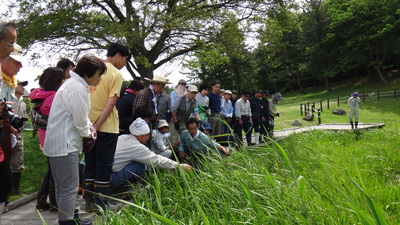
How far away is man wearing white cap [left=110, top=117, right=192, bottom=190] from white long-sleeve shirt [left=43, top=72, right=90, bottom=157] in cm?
117

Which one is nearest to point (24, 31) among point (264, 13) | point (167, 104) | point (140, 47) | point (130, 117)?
point (140, 47)

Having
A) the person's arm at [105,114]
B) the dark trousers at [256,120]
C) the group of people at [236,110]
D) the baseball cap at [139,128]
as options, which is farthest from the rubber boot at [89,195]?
the dark trousers at [256,120]

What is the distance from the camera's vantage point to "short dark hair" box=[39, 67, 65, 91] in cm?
344

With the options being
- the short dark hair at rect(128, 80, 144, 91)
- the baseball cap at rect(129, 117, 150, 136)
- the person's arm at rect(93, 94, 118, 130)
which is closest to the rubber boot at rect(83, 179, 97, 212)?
the person's arm at rect(93, 94, 118, 130)

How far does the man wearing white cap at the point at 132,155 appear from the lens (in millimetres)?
3924

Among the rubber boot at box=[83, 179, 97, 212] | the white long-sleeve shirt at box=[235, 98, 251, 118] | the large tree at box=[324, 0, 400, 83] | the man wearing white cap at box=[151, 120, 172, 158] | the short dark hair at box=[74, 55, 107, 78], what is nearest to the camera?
the short dark hair at box=[74, 55, 107, 78]

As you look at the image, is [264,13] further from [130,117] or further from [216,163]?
[216,163]

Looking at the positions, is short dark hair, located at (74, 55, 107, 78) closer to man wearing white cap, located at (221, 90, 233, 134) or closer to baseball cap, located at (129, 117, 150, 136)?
baseball cap, located at (129, 117, 150, 136)

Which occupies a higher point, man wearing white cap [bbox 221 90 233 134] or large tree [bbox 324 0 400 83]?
large tree [bbox 324 0 400 83]

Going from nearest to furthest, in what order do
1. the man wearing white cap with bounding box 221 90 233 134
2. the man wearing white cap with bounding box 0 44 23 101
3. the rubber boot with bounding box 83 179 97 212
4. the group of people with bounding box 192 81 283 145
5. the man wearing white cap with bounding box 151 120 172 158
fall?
the man wearing white cap with bounding box 0 44 23 101, the rubber boot with bounding box 83 179 97 212, the man wearing white cap with bounding box 151 120 172 158, the group of people with bounding box 192 81 283 145, the man wearing white cap with bounding box 221 90 233 134

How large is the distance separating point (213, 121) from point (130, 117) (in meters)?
3.56

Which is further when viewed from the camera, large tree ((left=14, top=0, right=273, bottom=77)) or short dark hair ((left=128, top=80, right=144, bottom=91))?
large tree ((left=14, top=0, right=273, bottom=77))

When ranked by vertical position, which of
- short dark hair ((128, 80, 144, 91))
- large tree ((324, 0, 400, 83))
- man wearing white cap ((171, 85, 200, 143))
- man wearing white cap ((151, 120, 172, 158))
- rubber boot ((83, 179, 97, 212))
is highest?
large tree ((324, 0, 400, 83))

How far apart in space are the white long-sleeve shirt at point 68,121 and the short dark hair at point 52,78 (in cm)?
74
